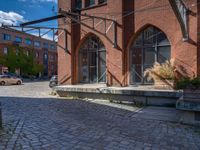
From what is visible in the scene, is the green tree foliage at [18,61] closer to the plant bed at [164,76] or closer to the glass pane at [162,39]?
the glass pane at [162,39]

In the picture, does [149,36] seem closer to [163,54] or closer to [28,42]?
[163,54]

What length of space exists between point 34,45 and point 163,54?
53335 mm

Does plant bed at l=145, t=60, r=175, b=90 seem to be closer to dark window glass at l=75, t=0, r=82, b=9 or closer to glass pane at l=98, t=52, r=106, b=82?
glass pane at l=98, t=52, r=106, b=82

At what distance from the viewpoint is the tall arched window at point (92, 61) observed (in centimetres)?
1459

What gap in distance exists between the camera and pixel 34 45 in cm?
6003

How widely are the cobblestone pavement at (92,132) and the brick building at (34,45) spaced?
44.8 meters

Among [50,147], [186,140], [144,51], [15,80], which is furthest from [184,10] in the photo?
[15,80]

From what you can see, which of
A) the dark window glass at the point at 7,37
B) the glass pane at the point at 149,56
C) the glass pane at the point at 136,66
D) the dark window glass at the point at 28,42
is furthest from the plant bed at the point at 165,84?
the dark window glass at the point at 28,42

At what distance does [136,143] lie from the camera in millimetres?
4969

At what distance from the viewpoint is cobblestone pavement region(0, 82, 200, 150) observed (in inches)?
190

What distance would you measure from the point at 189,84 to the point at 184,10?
15.9 feet

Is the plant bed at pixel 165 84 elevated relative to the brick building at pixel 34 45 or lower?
lower

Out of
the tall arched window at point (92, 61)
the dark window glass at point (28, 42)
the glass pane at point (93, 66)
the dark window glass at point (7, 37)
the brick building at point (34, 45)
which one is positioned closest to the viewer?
the tall arched window at point (92, 61)

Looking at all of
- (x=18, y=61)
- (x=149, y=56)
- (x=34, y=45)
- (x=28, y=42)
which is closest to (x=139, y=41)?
(x=149, y=56)
